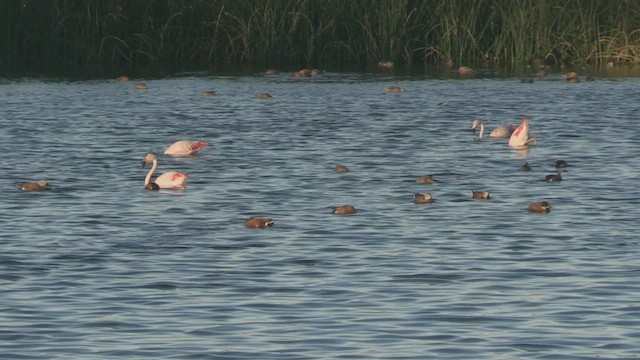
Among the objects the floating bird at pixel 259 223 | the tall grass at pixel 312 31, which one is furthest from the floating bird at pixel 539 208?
the tall grass at pixel 312 31

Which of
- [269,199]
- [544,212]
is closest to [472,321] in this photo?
[544,212]

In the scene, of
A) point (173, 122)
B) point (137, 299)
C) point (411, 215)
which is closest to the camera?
point (137, 299)

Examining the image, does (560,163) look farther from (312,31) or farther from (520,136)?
(312,31)

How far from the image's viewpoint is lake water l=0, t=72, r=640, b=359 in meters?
11.9

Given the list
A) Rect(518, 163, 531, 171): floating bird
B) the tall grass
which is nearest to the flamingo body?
Rect(518, 163, 531, 171): floating bird

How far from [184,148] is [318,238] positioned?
8347 millimetres

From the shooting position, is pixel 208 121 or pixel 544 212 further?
pixel 208 121

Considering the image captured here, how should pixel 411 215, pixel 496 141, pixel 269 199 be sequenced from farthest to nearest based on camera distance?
pixel 496 141 → pixel 269 199 → pixel 411 215

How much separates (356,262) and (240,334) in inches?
126

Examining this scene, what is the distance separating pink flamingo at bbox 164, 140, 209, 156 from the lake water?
0.66ft

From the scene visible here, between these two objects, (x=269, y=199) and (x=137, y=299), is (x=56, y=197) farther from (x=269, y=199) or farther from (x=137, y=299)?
(x=137, y=299)

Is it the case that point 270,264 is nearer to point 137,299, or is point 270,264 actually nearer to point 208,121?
point 137,299

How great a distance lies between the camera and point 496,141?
26250 millimetres

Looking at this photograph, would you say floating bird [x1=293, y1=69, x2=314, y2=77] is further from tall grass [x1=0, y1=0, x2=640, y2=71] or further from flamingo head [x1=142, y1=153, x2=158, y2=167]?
flamingo head [x1=142, y1=153, x2=158, y2=167]
